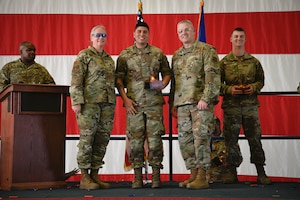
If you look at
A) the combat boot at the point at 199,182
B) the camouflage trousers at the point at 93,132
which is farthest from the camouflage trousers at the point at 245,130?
the camouflage trousers at the point at 93,132

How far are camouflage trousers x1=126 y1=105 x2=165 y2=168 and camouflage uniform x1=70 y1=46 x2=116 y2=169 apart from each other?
215 millimetres

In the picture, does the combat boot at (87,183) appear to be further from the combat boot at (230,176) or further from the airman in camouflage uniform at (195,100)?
the combat boot at (230,176)

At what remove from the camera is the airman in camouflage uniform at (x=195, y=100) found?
3.86m

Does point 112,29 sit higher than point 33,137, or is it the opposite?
point 112,29

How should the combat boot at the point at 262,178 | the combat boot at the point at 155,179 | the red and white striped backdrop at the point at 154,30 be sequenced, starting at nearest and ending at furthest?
the combat boot at the point at 155,179, the combat boot at the point at 262,178, the red and white striped backdrop at the point at 154,30

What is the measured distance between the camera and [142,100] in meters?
4.02

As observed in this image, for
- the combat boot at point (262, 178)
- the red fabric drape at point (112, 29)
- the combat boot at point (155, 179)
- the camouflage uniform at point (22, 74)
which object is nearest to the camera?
the combat boot at point (155, 179)

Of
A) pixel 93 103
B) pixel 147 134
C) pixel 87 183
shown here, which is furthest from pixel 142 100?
pixel 87 183

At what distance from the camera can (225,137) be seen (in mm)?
4457

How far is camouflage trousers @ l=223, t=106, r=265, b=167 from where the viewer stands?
4355 mm

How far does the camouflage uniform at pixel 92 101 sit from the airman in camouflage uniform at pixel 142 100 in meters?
0.15

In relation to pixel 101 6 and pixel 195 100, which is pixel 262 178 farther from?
pixel 101 6

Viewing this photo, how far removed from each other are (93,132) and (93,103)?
0.23 meters

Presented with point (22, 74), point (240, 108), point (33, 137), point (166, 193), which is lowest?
point (166, 193)
